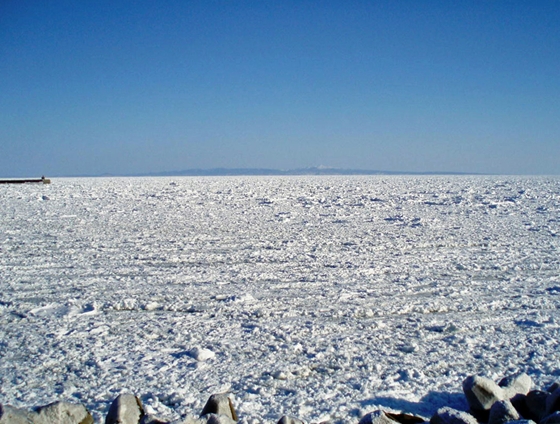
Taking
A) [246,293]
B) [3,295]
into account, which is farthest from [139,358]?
[3,295]

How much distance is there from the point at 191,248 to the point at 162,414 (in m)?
5.05

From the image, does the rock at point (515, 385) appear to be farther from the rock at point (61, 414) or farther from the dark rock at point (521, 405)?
the rock at point (61, 414)

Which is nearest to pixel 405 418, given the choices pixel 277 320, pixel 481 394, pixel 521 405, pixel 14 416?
pixel 481 394

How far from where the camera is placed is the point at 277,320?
420cm

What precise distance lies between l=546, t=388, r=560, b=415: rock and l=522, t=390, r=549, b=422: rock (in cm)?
5

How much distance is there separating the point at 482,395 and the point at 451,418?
0.39 meters

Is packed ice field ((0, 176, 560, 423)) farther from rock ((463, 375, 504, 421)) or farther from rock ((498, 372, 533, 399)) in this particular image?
rock ((498, 372, 533, 399))

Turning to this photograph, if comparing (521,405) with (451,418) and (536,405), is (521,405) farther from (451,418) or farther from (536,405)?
(451,418)

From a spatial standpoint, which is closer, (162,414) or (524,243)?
(162,414)

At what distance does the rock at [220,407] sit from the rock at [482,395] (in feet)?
4.62

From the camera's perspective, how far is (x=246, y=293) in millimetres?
4988

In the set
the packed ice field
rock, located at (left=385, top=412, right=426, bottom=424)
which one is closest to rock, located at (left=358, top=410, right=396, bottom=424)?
rock, located at (left=385, top=412, right=426, bottom=424)

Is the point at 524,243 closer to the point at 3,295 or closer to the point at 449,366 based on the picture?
the point at 449,366

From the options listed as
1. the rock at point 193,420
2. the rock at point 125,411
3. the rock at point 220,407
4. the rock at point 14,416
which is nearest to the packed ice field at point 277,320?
the rock at point 220,407
